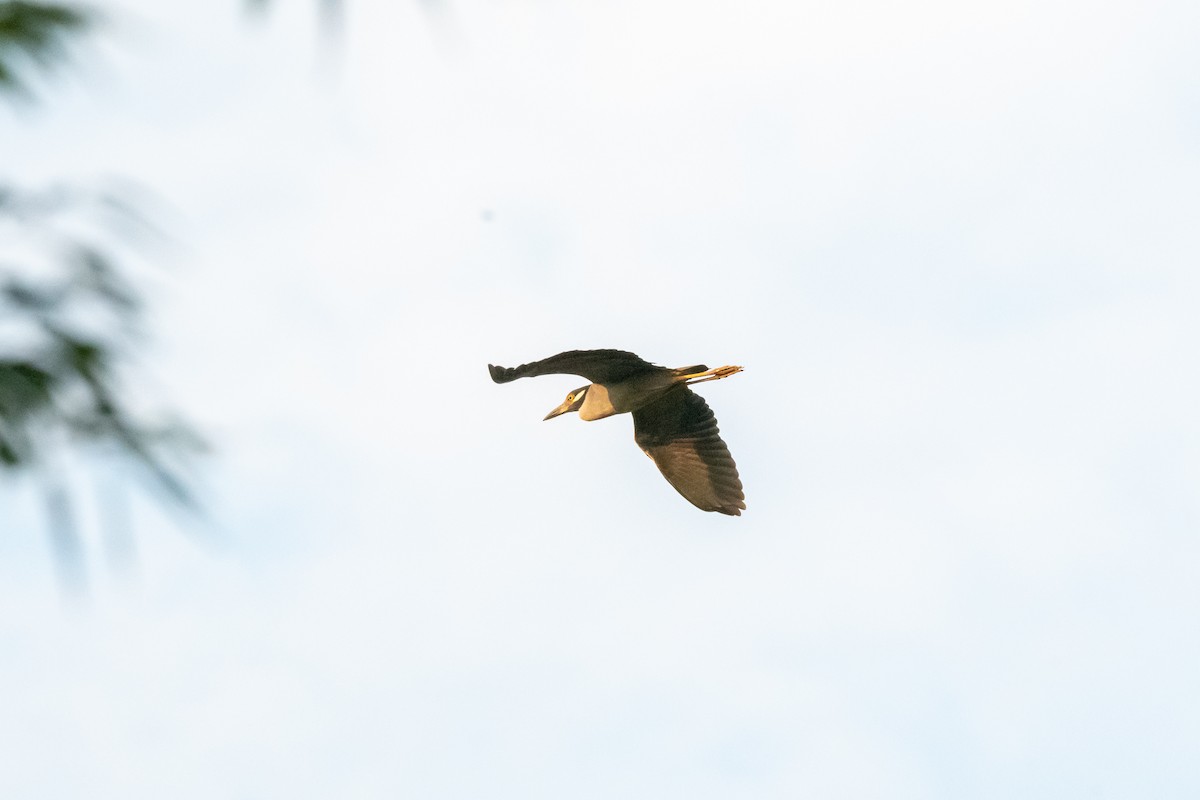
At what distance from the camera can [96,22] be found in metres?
2.89

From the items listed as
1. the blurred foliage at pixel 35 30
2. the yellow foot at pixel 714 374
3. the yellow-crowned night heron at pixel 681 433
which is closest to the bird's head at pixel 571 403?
the yellow-crowned night heron at pixel 681 433

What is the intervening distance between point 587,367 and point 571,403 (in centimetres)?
145

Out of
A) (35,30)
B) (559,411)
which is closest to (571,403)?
(559,411)

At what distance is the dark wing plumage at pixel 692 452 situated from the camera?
12.3 m

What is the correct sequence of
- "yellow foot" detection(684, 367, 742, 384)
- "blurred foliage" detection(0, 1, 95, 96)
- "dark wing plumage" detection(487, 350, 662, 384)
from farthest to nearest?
1. "yellow foot" detection(684, 367, 742, 384)
2. "dark wing plumage" detection(487, 350, 662, 384)
3. "blurred foliage" detection(0, 1, 95, 96)

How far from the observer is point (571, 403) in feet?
40.2

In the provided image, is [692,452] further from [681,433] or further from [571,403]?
[571,403]

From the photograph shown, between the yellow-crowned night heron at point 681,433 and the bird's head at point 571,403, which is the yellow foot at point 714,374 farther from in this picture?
the bird's head at point 571,403

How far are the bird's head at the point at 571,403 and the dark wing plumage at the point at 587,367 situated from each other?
0.50 m

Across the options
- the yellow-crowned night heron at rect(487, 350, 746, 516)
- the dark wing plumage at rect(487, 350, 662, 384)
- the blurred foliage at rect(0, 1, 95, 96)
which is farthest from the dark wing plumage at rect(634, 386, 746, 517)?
the blurred foliage at rect(0, 1, 95, 96)

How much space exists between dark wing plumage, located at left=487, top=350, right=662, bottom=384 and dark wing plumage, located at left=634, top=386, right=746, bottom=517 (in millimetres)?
956

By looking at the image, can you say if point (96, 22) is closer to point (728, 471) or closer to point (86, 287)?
point (86, 287)

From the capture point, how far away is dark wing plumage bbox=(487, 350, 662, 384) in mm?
9523

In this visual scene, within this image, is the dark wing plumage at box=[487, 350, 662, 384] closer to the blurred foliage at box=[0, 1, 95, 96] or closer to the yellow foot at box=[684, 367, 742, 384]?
the yellow foot at box=[684, 367, 742, 384]
